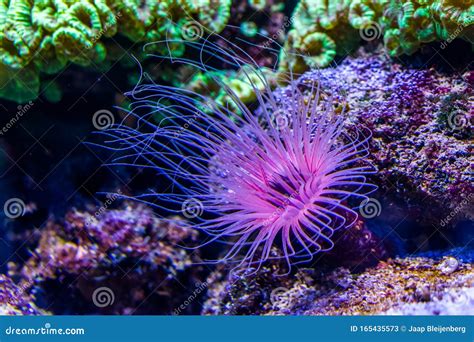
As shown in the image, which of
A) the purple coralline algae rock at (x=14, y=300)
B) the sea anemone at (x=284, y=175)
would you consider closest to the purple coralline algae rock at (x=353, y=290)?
the sea anemone at (x=284, y=175)

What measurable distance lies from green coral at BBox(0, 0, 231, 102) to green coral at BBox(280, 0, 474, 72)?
0.68 meters

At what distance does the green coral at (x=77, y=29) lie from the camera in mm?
3207

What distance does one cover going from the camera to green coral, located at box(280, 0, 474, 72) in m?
2.92

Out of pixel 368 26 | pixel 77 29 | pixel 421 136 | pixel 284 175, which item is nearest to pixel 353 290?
pixel 284 175

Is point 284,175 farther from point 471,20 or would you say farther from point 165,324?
point 471,20

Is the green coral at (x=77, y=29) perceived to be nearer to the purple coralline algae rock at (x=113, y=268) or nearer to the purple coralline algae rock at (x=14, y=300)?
the purple coralline algae rock at (x=113, y=268)

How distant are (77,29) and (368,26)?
2231 mm

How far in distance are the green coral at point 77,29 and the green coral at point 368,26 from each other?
0.68 metres

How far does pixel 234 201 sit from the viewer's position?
3.00 meters

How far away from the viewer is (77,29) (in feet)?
10.4

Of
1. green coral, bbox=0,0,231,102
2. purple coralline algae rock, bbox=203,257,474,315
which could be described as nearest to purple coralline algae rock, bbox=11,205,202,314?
purple coralline algae rock, bbox=203,257,474,315

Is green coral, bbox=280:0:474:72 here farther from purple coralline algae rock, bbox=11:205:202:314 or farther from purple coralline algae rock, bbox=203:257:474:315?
purple coralline algae rock, bbox=11:205:202:314

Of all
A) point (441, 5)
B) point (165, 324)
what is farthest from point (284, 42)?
point (165, 324)

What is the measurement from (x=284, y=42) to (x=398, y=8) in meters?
0.98
